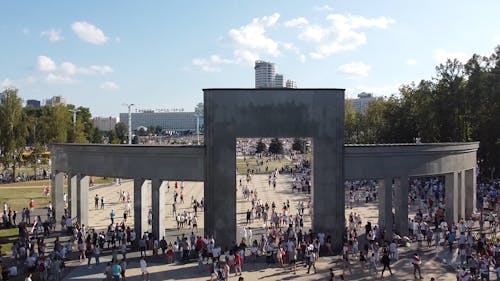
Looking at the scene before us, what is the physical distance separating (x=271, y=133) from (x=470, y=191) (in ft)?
51.2

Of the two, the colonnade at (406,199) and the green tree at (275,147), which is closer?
the colonnade at (406,199)

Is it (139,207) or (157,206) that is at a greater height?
(157,206)

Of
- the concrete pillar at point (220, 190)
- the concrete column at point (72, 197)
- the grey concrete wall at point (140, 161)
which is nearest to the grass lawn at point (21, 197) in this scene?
the concrete column at point (72, 197)

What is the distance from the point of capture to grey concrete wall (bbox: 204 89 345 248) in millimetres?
23969

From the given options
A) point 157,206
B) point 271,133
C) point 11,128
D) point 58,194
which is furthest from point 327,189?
point 11,128

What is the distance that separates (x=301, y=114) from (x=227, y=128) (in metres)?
3.83

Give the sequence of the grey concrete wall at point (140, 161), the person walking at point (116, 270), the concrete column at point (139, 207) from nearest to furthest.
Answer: the person walking at point (116, 270) → the grey concrete wall at point (140, 161) → the concrete column at point (139, 207)

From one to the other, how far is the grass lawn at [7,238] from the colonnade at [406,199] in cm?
1988

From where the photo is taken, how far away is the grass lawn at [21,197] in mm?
41928

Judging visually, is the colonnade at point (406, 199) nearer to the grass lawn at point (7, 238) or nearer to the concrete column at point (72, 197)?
the concrete column at point (72, 197)

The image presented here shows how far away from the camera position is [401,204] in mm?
25922

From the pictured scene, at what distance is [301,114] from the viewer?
79.9 ft

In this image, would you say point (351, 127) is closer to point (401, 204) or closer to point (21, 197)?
point (21, 197)

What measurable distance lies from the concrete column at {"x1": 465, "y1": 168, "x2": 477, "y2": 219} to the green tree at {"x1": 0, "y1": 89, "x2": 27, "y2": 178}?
55494 mm
